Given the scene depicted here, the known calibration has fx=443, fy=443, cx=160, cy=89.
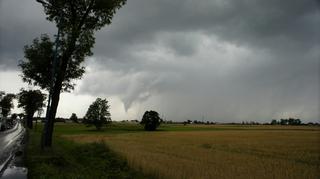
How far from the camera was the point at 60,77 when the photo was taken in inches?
1205

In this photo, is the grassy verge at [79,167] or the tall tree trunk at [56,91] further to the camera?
the tall tree trunk at [56,91]

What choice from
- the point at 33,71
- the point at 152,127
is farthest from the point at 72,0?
the point at 152,127

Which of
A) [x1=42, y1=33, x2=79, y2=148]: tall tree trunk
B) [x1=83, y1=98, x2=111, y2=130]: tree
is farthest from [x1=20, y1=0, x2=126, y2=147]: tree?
[x1=83, y1=98, x2=111, y2=130]: tree

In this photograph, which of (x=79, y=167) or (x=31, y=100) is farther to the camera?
(x=31, y=100)

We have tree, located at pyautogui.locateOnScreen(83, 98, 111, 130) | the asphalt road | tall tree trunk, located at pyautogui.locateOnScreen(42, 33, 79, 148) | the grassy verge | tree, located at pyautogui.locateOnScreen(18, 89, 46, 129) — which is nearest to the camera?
the grassy verge

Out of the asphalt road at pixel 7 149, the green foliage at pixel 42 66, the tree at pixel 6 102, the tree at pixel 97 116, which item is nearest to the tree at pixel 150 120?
the tree at pixel 97 116

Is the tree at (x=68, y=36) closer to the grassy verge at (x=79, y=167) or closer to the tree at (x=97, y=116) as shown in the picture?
the grassy verge at (x=79, y=167)

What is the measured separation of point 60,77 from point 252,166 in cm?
1417

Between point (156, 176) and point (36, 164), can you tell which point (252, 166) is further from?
point (36, 164)

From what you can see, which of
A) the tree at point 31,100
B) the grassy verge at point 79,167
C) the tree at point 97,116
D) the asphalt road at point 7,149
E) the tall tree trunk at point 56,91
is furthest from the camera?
the tree at point 97,116

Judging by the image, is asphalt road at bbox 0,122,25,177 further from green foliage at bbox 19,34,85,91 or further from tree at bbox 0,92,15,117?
tree at bbox 0,92,15,117

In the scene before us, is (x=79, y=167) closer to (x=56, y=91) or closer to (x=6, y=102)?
(x=56, y=91)

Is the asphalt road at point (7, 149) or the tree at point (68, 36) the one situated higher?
the tree at point (68, 36)

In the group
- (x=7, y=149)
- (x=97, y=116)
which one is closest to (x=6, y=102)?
(x=97, y=116)
